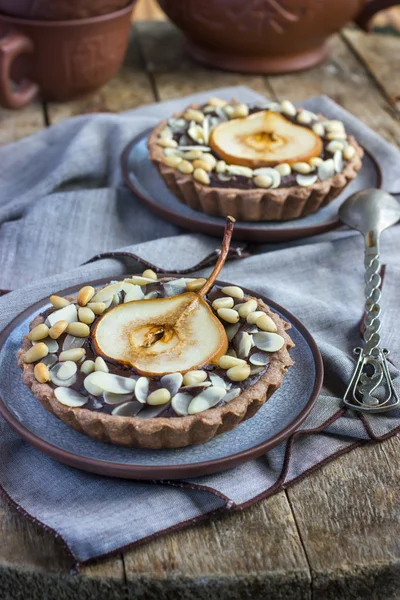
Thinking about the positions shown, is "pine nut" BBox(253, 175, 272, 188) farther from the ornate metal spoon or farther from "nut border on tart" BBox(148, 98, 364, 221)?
the ornate metal spoon

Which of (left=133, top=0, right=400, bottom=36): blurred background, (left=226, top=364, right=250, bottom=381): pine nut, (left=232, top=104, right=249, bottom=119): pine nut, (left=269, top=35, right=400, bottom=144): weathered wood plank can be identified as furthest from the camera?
(left=133, top=0, right=400, bottom=36): blurred background

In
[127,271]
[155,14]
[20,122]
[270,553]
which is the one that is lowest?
[155,14]

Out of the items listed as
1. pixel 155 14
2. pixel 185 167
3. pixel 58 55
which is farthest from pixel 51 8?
pixel 155 14

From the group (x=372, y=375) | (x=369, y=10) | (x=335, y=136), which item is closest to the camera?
(x=372, y=375)

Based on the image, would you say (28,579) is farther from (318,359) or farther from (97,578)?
(318,359)

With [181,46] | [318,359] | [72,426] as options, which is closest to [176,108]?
[181,46]

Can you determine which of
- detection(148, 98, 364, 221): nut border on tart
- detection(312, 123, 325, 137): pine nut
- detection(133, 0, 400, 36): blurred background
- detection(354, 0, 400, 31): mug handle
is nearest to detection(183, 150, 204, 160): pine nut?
detection(148, 98, 364, 221): nut border on tart

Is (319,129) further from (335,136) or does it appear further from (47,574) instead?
(47,574)
